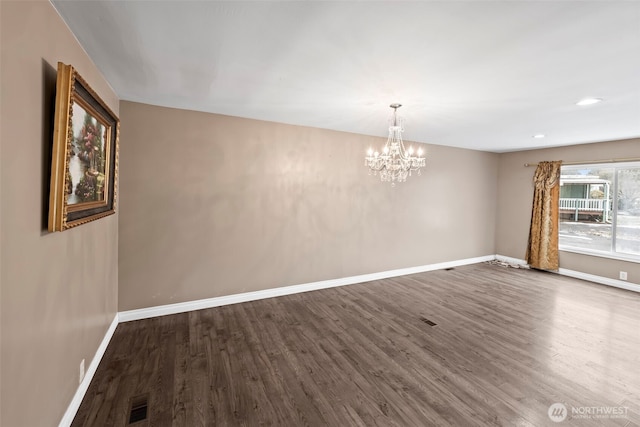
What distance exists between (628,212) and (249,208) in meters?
6.21

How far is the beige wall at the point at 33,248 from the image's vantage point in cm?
112

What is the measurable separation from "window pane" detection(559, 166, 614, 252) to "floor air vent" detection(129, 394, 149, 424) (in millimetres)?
6910

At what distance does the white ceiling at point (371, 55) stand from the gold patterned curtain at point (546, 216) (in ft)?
7.19

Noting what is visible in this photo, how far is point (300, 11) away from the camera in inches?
60.2

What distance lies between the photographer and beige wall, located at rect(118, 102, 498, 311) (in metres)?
3.14

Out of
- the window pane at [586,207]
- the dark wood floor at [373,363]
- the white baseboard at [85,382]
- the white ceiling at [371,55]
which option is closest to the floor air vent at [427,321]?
the dark wood floor at [373,363]

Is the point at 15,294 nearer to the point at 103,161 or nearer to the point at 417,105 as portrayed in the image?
the point at 103,161

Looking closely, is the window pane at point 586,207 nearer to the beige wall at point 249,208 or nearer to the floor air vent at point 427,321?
the beige wall at point 249,208

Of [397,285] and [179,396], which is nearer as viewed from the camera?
[179,396]

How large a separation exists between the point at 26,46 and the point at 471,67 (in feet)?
8.82

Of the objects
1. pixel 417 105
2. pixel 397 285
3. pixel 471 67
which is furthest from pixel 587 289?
pixel 471 67

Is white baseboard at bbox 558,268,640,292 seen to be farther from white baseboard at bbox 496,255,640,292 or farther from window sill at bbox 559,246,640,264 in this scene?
window sill at bbox 559,246,640,264

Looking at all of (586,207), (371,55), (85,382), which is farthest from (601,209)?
(85,382)

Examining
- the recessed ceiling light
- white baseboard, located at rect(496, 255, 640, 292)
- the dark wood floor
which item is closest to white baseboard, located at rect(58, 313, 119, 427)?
the dark wood floor
